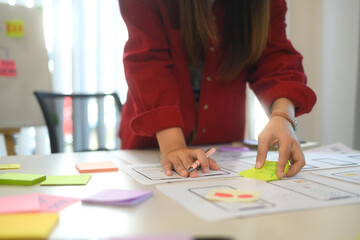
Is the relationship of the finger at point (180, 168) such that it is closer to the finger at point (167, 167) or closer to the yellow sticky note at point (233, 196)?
the finger at point (167, 167)

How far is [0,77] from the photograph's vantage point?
2.04 metres

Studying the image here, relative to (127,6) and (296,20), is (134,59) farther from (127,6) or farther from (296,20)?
(296,20)

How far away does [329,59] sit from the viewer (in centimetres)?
225

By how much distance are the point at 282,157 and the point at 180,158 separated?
0.69 ft

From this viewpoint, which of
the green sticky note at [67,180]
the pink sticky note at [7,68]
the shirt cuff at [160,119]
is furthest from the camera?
the pink sticky note at [7,68]

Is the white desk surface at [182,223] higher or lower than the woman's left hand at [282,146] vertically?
lower

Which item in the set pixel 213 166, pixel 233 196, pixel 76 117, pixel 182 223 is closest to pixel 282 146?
pixel 213 166

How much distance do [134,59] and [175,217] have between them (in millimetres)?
628

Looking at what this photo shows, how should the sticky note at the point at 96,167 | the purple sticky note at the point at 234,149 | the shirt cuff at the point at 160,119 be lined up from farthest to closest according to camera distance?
the purple sticky note at the point at 234,149 < the shirt cuff at the point at 160,119 < the sticky note at the point at 96,167


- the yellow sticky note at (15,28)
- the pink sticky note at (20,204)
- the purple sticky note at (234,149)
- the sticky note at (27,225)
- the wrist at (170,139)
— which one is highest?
the yellow sticky note at (15,28)

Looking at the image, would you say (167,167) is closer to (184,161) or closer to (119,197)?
Result: (184,161)

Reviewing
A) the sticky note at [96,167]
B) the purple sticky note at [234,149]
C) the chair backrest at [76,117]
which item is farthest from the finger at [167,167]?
the chair backrest at [76,117]

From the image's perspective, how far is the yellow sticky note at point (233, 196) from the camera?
18.5 inches

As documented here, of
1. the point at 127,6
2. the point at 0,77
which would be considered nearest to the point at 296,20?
the point at 127,6
